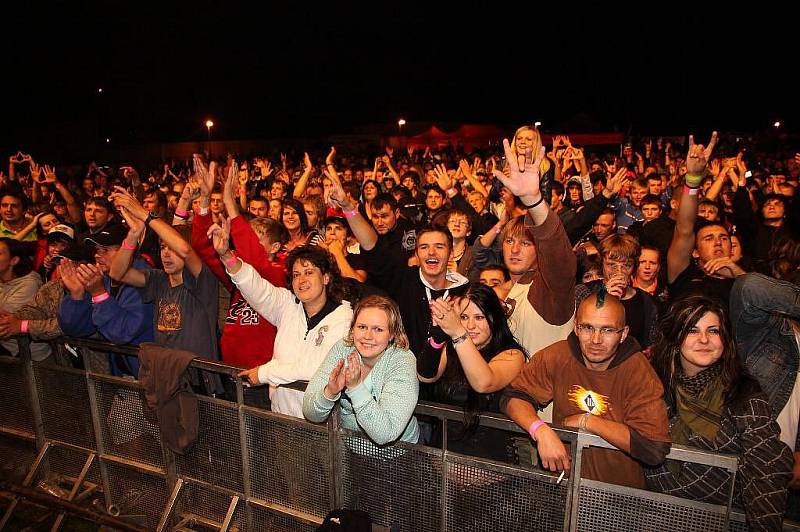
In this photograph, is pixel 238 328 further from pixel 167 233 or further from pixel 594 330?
pixel 594 330

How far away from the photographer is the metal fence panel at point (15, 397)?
4680mm

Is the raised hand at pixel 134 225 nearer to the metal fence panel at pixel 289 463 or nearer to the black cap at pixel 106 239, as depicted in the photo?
the black cap at pixel 106 239

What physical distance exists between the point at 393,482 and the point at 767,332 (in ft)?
7.31

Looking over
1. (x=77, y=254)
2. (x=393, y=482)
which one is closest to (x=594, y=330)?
(x=393, y=482)

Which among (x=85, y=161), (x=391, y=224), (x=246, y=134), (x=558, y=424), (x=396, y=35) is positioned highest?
(x=396, y=35)

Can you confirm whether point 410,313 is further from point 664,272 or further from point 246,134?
point 246,134

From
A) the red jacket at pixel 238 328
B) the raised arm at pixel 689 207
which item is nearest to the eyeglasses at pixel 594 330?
the raised arm at pixel 689 207

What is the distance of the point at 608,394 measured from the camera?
114 inches

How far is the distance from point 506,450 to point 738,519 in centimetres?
116

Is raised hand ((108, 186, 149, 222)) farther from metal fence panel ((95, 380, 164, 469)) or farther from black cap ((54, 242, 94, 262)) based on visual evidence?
metal fence panel ((95, 380, 164, 469))

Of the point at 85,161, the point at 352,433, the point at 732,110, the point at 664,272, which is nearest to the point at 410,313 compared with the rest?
the point at 352,433

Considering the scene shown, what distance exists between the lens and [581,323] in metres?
2.96

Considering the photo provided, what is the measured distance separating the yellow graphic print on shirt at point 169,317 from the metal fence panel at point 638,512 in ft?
10.1

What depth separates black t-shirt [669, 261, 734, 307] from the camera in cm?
406
